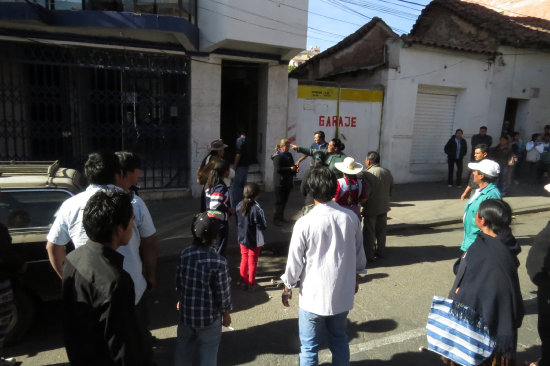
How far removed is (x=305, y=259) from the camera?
270cm

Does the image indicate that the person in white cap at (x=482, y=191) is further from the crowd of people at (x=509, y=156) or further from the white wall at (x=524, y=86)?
the white wall at (x=524, y=86)

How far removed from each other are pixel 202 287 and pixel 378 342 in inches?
77.3

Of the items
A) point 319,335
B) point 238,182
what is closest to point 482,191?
point 319,335

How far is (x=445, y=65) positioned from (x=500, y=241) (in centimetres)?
1069

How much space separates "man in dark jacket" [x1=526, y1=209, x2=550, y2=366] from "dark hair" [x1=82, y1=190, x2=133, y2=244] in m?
2.95

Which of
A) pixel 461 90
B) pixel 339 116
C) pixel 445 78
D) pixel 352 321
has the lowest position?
pixel 352 321

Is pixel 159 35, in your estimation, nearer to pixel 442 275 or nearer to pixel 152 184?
pixel 152 184

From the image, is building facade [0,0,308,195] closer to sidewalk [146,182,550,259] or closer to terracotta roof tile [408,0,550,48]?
sidewalk [146,182,550,259]

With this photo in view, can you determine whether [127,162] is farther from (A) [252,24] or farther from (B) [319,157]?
(A) [252,24]

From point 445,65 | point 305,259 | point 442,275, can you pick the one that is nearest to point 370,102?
point 445,65

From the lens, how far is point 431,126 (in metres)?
12.4

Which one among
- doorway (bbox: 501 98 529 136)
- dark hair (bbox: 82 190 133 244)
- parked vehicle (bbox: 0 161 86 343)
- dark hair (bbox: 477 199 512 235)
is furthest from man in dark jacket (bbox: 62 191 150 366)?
doorway (bbox: 501 98 529 136)

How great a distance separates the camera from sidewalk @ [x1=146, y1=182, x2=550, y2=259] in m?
6.56

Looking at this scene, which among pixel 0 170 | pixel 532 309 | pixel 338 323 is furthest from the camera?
pixel 532 309
